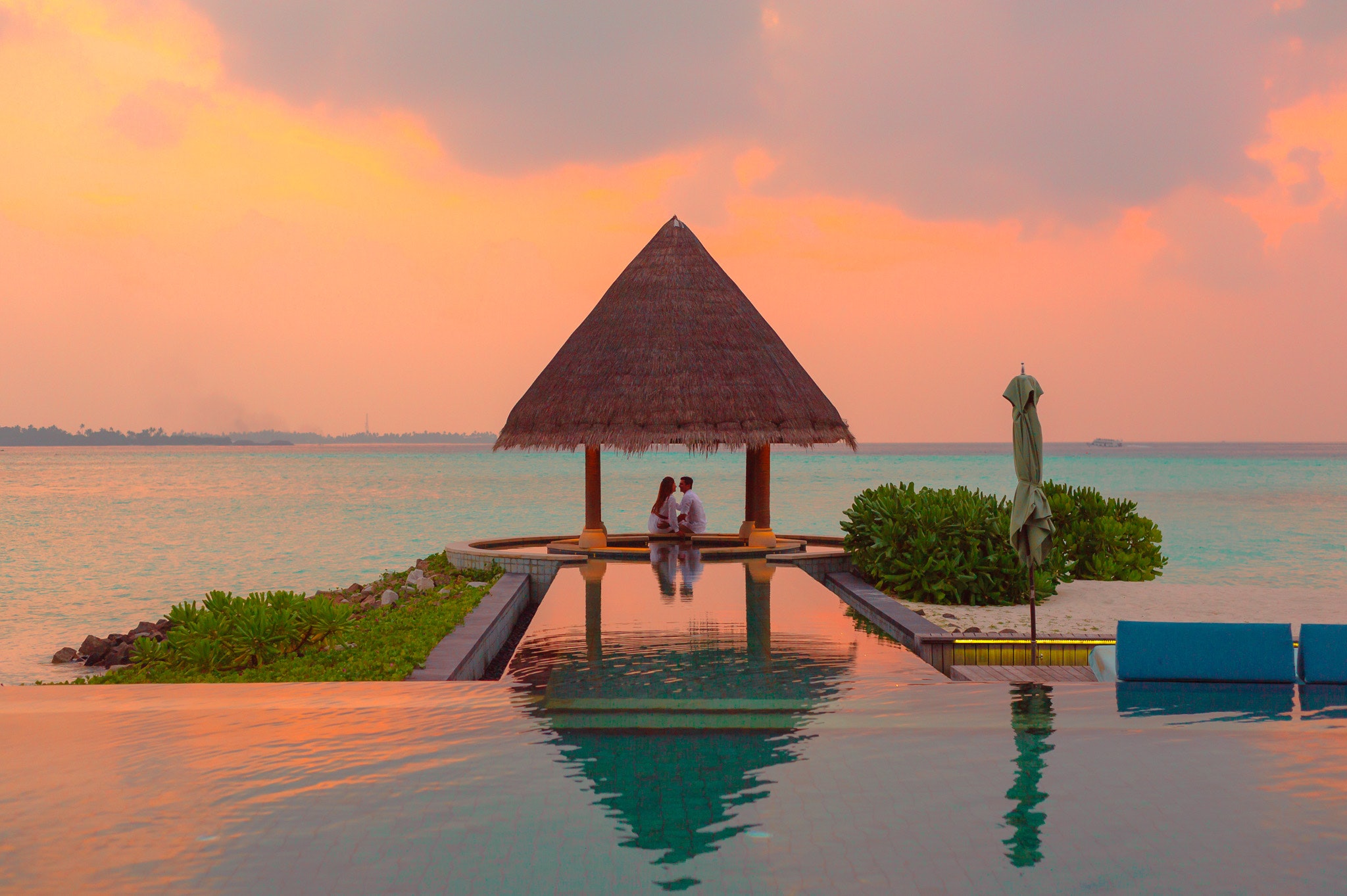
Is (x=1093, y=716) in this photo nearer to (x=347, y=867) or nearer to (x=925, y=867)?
(x=925, y=867)

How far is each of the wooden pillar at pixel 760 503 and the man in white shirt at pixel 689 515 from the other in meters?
1.04

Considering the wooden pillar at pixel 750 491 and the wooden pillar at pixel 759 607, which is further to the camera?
the wooden pillar at pixel 750 491

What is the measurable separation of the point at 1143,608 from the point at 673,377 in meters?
6.43

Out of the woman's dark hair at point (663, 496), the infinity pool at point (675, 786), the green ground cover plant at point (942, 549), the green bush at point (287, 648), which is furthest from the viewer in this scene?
the woman's dark hair at point (663, 496)

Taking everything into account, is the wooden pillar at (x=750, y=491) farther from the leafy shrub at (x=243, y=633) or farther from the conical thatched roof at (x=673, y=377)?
the leafy shrub at (x=243, y=633)

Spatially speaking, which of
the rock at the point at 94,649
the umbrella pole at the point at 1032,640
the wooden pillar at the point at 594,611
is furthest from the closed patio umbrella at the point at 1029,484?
the rock at the point at 94,649

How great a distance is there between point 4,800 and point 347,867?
1885mm

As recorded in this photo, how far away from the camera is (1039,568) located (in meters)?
11.9

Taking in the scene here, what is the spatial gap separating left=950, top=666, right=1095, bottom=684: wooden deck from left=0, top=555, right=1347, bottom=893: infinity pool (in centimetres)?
28

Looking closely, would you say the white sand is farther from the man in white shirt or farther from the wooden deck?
the man in white shirt

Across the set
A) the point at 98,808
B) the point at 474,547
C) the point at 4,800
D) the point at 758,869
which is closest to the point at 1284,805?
the point at 758,869

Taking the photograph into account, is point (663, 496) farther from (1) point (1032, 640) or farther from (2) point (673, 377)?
(1) point (1032, 640)

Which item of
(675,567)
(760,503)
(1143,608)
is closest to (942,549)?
(1143,608)

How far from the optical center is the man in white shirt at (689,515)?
15.6 m
